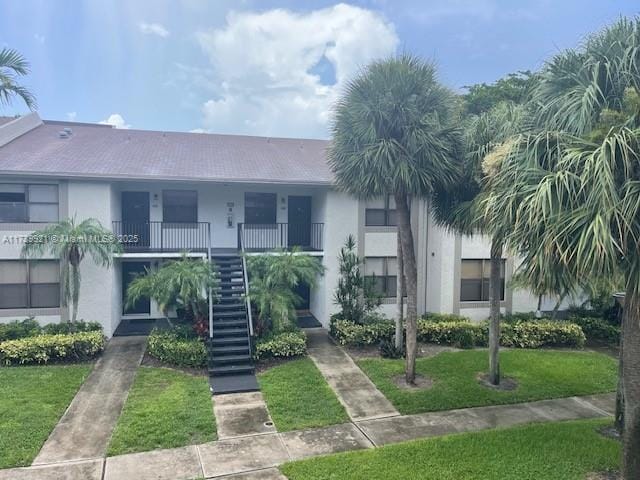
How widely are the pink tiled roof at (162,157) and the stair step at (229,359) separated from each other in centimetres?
588

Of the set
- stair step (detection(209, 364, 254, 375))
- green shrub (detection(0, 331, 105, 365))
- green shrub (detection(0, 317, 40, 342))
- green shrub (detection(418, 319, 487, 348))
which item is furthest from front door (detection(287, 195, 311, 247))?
green shrub (detection(0, 317, 40, 342))

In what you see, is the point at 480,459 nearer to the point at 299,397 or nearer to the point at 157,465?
the point at 299,397

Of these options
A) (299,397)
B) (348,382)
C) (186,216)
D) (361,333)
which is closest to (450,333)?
(361,333)

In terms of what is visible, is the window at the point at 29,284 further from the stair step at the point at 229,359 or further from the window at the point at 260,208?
the window at the point at 260,208

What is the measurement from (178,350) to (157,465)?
191 inches

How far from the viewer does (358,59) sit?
11180 millimetres

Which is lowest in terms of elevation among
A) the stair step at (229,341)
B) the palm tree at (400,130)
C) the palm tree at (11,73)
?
the stair step at (229,341)

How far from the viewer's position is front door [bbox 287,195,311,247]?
17984 millimetres

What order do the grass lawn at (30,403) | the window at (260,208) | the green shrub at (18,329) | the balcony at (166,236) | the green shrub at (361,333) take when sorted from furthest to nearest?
1. the window at (260,208)
2. the balcony at (166,236)
3. the green shrub at (361,333)
4. the green shrub at (18,329)
5. the grass lawn at (30,403)

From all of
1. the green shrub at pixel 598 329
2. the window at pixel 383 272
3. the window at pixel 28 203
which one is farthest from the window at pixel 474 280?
the window at pixel 28 203

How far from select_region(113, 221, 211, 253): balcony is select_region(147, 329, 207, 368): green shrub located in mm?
3871

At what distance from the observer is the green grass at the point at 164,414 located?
823 cm

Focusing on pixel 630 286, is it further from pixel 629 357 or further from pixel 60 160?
pixel 60 160

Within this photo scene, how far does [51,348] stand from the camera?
39.8ft
